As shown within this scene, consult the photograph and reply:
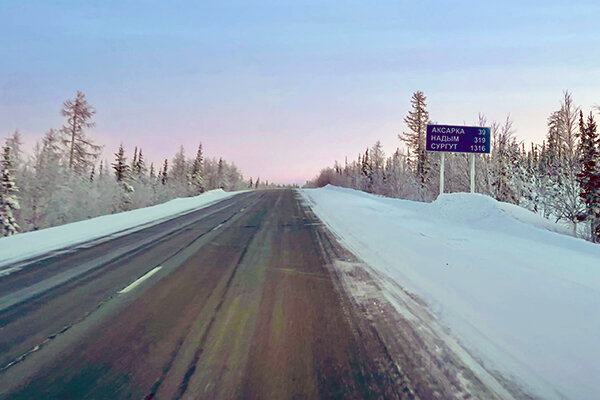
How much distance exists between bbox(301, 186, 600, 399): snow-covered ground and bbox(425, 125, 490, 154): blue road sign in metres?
5.27

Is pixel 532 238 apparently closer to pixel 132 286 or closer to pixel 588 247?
pixel 588 247

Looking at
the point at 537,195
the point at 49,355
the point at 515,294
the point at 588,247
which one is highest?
the point at 537,195

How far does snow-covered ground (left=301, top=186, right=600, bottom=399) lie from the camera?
8.59 ft

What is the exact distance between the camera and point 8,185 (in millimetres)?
21469

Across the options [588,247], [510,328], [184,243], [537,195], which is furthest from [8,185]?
[537,195]

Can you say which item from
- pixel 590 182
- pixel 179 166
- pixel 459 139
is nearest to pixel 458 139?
pixel 459 139

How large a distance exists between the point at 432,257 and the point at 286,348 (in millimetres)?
4501

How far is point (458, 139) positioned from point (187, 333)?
14.8 m

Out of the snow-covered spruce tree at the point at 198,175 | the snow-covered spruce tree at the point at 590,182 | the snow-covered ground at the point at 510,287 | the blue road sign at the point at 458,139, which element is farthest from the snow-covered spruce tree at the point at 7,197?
the snow-covered spruce tree at the point at 198,175

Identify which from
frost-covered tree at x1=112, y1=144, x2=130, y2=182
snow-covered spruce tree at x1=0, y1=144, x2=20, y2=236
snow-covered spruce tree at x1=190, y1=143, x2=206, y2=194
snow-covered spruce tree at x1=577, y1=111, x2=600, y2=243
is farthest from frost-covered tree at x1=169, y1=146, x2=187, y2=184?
snow-covered spruce tree at x1=577, y1=111, x2=600, y2=243

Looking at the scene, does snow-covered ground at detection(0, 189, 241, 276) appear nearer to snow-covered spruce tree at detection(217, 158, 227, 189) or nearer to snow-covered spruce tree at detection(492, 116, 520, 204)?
snow-covered spruce tree at detection(492, 116, 520, 204)

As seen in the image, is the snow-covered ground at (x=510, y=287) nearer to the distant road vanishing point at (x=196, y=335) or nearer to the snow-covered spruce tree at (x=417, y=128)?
the distant road vanishing point at (x=196, y=335)

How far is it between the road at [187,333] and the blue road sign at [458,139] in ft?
36.0

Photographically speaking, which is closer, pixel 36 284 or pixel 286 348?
pixel 286 348
